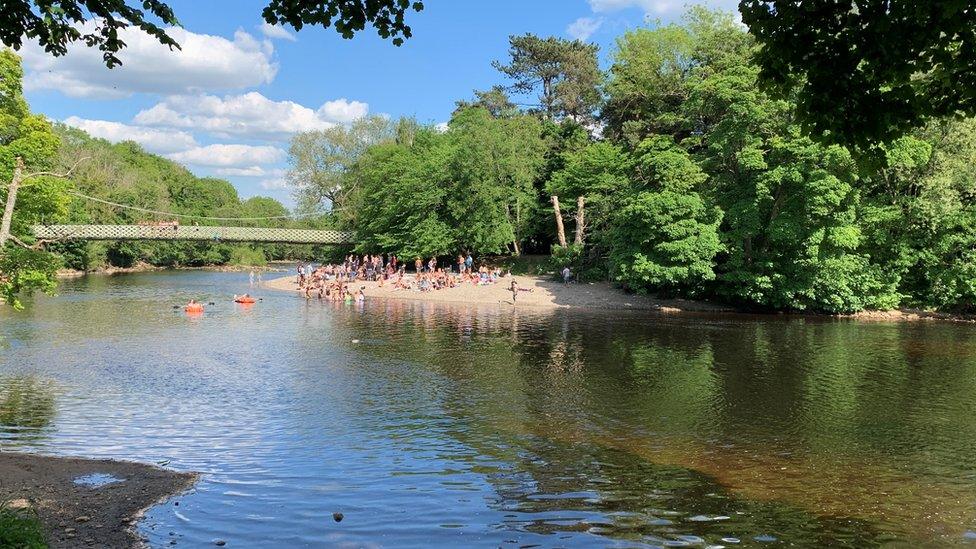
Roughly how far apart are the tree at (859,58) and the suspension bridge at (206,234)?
65555 millimetres

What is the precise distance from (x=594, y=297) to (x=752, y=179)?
452 inches

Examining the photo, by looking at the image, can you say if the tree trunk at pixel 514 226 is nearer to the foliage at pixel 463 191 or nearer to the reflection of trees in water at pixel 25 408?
the foliage at pixel 463 191

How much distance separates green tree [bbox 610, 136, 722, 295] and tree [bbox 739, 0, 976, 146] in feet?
102

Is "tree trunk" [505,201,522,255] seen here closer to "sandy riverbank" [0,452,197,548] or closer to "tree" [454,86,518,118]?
"tree" [454,86,518,118]

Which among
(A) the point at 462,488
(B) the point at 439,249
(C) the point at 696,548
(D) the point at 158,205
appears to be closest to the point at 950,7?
(C) the point at 696,548

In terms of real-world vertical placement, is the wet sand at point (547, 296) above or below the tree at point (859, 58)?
below

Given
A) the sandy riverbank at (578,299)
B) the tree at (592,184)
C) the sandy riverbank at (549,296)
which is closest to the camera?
the sandy riverbank at (578,299)

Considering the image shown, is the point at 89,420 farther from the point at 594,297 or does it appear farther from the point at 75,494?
the point at 594,297

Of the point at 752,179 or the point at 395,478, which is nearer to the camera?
the point at 395,478

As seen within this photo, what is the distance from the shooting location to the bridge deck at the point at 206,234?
70.8 m

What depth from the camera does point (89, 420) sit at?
52.3 ft

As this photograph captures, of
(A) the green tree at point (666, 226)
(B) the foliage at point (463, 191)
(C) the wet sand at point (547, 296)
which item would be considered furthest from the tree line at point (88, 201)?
(A) the green tree at point (666, 226)

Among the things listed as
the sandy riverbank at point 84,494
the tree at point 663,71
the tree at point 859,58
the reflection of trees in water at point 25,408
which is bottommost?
the reflection of trees in water at point 25,408

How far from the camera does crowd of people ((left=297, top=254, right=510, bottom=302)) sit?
165 ft
